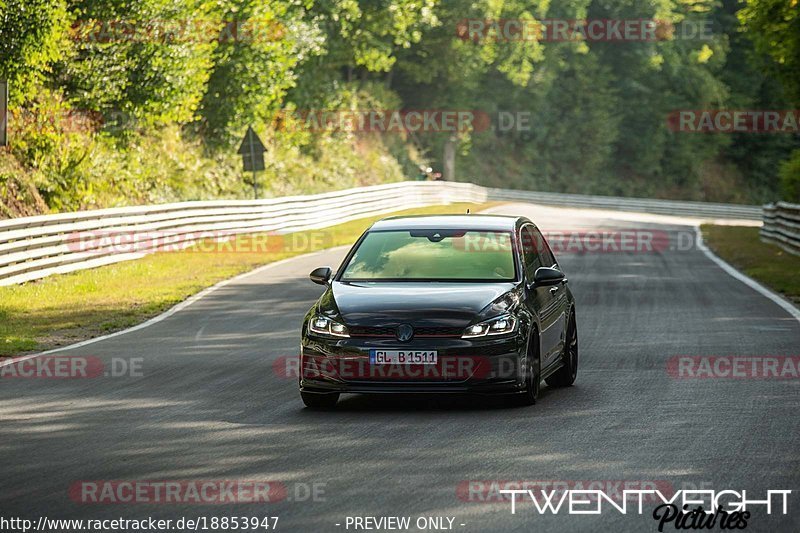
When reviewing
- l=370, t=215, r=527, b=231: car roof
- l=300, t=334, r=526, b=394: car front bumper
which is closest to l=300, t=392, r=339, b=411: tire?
l=300, t=334, r=526, b=394: car front bumper

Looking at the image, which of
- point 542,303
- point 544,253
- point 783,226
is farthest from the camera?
point 783,226

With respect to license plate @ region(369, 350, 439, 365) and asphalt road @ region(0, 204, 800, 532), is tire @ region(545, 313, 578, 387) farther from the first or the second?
license plate @ region(369, 350, 439, 365)

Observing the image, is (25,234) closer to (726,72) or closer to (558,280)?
(558,280)

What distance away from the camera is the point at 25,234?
→ 23156 mm

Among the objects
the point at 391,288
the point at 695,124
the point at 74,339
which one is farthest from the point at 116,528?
the point at 695,124

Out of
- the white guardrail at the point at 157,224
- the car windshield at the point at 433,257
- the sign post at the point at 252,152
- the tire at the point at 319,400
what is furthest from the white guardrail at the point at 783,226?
the tire at the point at 319,400

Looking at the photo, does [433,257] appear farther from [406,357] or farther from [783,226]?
[783,226]

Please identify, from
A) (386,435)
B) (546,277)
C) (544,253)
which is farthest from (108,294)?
(386,435)

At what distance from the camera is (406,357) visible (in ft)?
34.9

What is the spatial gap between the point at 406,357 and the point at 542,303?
5.68 feet

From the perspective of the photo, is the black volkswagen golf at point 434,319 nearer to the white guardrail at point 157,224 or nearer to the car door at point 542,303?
the car door at point 542,303

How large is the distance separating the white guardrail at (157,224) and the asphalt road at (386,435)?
7.31 m

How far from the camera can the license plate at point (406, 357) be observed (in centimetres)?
1062

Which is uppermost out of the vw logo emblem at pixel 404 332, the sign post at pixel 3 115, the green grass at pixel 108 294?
the sign post at pixel 3 115
